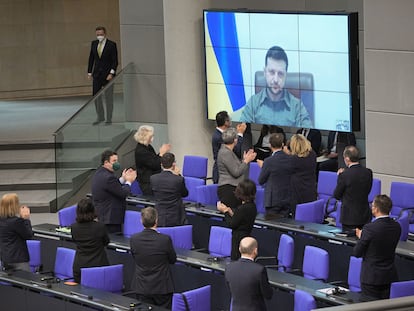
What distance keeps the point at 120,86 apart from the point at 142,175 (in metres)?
4.59

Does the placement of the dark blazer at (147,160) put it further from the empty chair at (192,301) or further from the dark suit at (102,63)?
the dark suit at (102,63)

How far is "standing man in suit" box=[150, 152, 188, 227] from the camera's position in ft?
39.8

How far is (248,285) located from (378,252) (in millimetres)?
1574

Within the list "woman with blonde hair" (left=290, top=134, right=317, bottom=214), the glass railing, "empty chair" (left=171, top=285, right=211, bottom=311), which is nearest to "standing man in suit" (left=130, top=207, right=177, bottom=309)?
"empty chair" (left=171, top=285, right=211, bottom=311)

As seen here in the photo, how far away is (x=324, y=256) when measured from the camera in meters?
10.1

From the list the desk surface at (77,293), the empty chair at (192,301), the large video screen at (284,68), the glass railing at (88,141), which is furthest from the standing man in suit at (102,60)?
the empty chair at (192,301)

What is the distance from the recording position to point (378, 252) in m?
9.73

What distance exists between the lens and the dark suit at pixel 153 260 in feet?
32.7

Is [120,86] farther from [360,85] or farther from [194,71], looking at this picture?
[360,85]

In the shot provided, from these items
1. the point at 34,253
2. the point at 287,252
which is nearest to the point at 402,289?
the point at 287,252

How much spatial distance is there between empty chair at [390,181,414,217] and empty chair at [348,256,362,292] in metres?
2.81

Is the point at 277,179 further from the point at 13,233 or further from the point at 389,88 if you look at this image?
the point at 13,233

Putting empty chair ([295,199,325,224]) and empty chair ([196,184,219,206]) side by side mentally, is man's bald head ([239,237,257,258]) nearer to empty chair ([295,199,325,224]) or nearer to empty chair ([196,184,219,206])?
empty chair ([295,199,325,224])

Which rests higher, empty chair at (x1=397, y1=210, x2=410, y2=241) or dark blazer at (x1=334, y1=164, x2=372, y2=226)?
dark blazer at (x1=334, y1=164, x2=372, y2=226)
